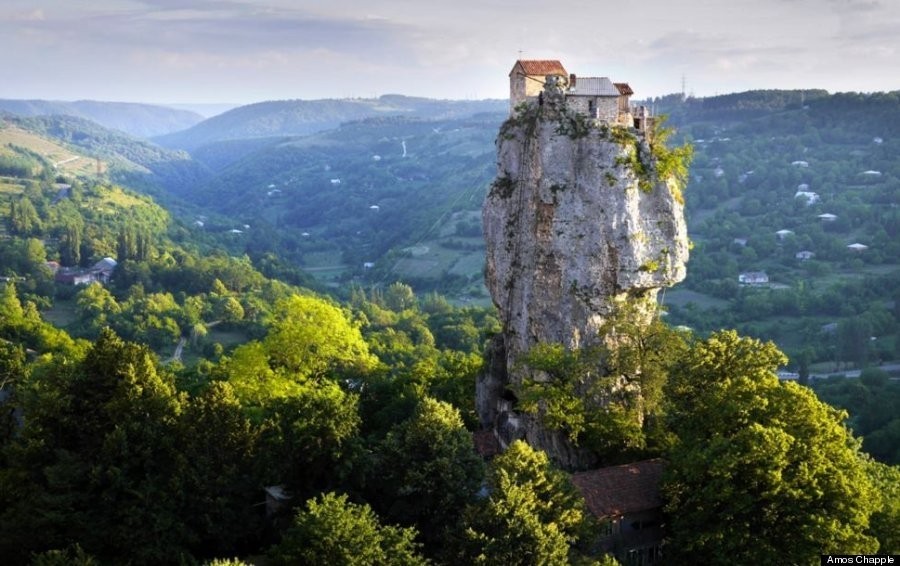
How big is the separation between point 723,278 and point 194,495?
116m

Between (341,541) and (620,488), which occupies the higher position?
(341,541)

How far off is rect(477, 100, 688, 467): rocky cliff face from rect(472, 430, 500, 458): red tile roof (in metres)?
3.06

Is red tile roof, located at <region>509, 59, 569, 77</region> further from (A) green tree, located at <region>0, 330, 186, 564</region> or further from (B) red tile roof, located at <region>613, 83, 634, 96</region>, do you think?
(A) green tree, located at <region>0, 330, 186, 564</region>

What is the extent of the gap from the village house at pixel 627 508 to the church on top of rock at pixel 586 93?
15.9m

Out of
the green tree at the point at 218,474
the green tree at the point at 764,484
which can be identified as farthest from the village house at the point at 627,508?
the green tree at the point at 218,474

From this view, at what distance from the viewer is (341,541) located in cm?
2698

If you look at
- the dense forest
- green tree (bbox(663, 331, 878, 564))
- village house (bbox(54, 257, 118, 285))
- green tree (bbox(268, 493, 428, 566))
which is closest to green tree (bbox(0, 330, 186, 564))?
the dense forest

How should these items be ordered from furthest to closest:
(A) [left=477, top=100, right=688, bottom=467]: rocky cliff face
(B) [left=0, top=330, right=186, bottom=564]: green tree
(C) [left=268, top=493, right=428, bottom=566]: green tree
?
(A) [left=477, top=100, right=688, bottom=467]: rocky cliff face → (B) [left=0, top=330, right=186, bottom=564]: green tree → (C) [left=268, top=493, right=428, bottom=566]: green tree

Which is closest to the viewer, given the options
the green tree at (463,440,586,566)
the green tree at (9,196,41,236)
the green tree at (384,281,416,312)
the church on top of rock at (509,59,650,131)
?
the green tree at (463,440,586,566)

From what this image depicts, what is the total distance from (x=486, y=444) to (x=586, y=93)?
1834 cm

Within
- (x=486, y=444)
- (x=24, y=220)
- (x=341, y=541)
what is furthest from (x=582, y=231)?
(x=24, y=220)

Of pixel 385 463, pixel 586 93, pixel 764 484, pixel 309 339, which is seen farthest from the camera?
pixel 309 339

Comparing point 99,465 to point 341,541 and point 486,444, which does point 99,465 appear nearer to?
point 341,541

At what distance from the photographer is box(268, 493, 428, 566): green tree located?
26.8 meters
